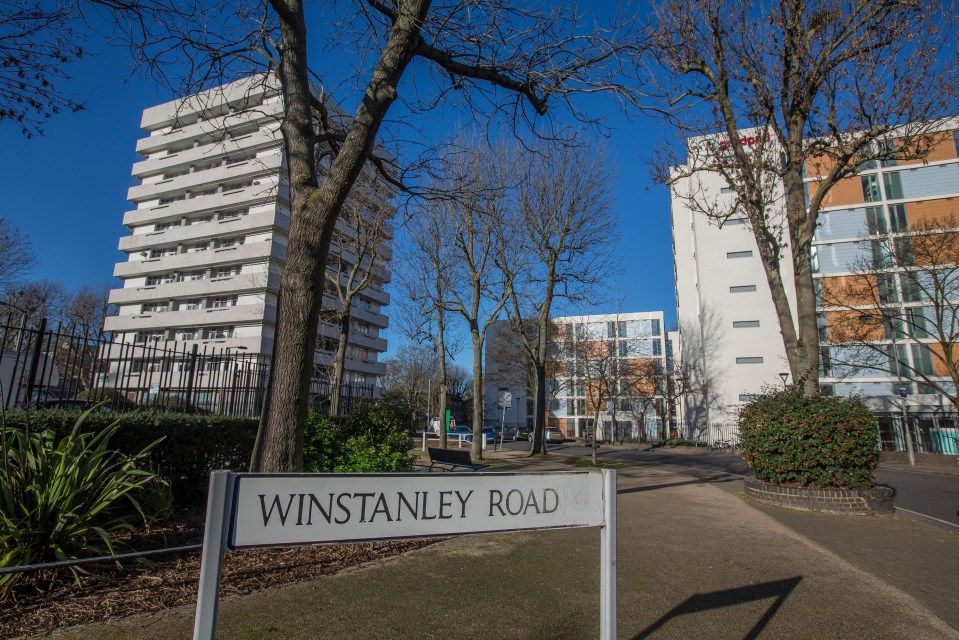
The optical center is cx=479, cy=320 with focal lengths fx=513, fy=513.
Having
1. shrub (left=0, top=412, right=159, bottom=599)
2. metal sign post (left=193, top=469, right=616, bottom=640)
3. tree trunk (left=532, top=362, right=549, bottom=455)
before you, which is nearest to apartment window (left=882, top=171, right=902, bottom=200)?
tree trunk (left=532, top=362, right=549, bottom=455)

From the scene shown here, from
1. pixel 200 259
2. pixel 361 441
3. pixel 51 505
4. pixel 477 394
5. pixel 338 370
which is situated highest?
pixel 200 259

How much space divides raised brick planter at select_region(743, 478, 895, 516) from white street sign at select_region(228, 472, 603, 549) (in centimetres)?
881

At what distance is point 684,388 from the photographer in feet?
134

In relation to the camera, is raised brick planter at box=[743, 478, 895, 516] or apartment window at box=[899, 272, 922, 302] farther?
apartment window at box=[899, 272, 922, 302]

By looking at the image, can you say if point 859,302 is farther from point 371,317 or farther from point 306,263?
point 371,317

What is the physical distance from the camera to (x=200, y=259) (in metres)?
46.4

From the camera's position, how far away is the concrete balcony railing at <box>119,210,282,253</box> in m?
44.2

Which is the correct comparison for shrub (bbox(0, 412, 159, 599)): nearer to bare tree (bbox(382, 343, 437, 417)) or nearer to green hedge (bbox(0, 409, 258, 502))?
green hedge (bbox(0, 409, 258, 502))

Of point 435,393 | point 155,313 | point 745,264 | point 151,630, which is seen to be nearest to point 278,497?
point 151,630

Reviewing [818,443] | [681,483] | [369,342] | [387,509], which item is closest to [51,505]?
[387,509]

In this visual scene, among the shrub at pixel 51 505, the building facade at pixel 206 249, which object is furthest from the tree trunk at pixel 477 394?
the building facade at pixel 206 249

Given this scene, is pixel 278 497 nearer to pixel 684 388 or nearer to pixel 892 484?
pixel 892 484

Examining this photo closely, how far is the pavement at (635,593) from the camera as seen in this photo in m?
3.56

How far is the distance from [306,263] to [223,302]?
145 feet
